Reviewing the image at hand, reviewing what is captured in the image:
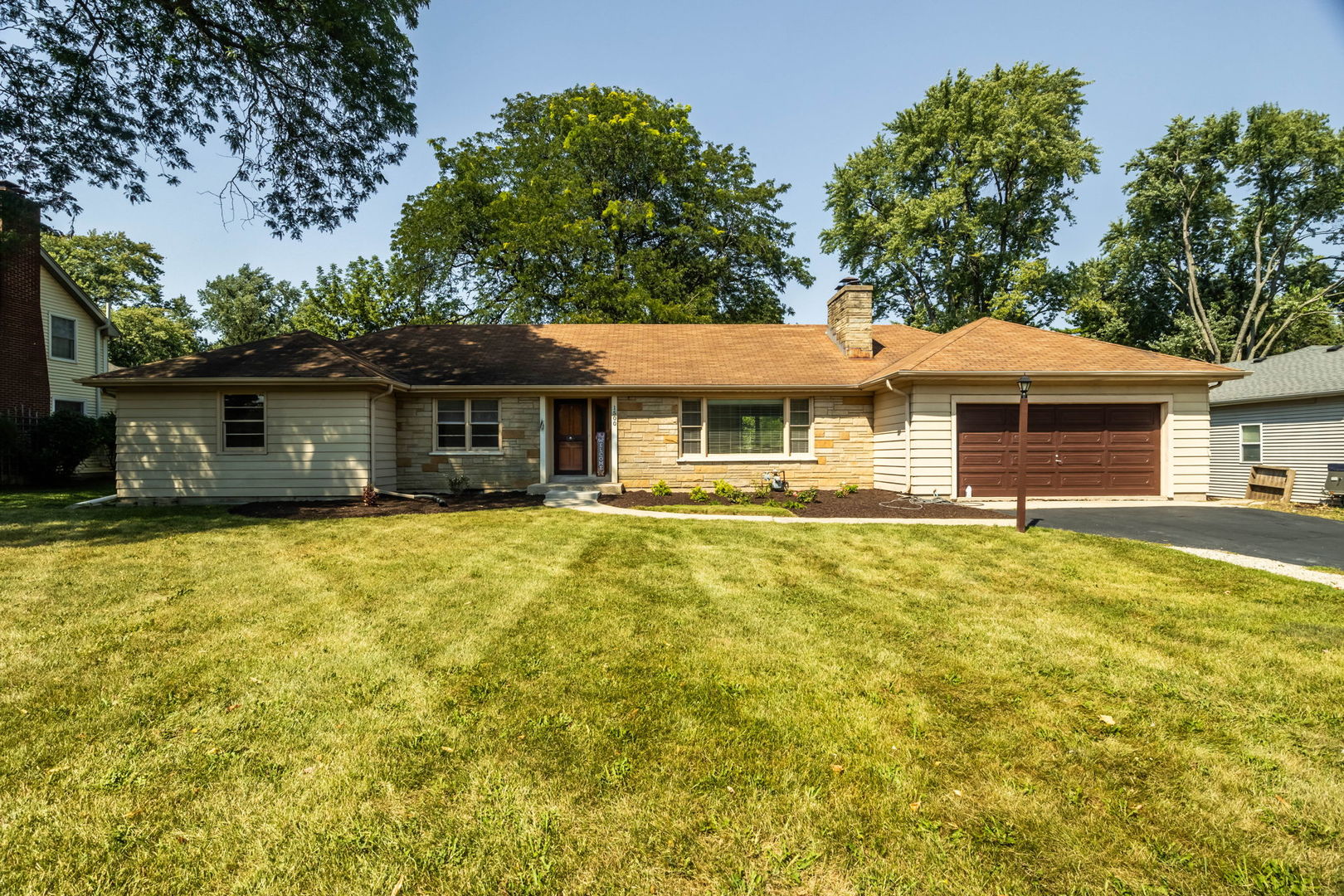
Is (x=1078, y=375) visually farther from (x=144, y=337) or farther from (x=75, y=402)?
(x=144, y=337)

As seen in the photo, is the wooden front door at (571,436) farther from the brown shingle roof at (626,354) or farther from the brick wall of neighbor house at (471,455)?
the brown shingle roof at (626,354)

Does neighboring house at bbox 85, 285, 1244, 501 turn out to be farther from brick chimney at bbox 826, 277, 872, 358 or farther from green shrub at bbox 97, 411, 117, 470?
green shrub at bbox 97, 411, 117, 470

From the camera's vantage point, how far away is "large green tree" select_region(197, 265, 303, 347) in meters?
35.0

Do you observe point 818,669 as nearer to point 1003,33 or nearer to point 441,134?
point 1003,33

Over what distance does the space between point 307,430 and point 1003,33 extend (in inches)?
611

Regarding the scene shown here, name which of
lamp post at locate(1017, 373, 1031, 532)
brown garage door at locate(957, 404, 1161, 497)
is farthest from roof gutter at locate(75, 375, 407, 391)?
brown garage door at locate(957, 404, 1161, 497)

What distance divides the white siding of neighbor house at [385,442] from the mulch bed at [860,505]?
4.80 m

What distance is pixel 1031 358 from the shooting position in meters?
12.2

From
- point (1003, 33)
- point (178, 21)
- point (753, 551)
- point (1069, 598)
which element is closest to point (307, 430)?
point (178, 21)

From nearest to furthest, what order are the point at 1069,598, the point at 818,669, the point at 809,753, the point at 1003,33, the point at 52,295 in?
1. the point at 809,753
2. the point at 818,669
3. the point at 1069,598
4. the point at 1003,33
5. the point at 52,295

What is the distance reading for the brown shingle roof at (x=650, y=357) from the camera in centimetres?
1166

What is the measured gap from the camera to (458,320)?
2647 cm

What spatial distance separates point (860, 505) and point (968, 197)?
22.4 meters

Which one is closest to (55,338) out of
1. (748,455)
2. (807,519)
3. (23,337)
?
(23,337)
